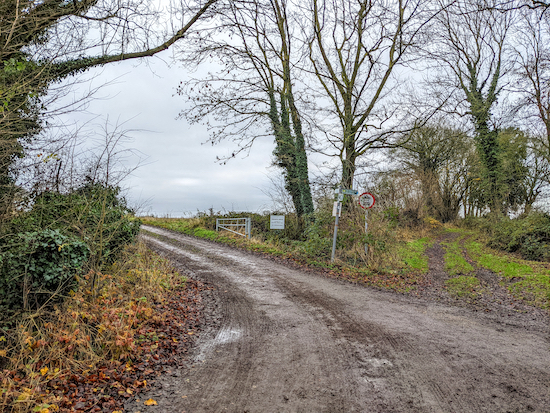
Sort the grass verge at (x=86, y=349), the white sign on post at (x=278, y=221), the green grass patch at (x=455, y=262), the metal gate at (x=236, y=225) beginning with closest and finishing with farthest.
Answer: the grass verge at (x=86, y=349) < the green grass patch at (x=455, y=262) < the white sign on post at (x=278, y=221) < the metal gate at (x=236, y=225)

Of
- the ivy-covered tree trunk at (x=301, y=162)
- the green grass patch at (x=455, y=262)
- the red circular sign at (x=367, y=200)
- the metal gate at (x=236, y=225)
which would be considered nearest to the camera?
the red circular sign at (x=367, y=200)

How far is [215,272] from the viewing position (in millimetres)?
10688

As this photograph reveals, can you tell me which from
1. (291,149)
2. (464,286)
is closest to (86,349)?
(464,286)

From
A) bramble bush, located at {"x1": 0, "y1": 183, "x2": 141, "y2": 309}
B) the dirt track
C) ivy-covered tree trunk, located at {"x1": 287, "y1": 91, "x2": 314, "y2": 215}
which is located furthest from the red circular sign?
bramble bush, located at {"x1": 0, "y1": 183, "x2": 141, "y2": 309}

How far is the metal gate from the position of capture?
18172 mm

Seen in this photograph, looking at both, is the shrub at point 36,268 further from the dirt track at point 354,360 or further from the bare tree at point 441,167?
the bare tree at point 441,167

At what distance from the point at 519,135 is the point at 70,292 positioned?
29.7m

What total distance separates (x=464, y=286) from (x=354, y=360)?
6.89 meters

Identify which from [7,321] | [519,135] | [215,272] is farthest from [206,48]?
[519,135]

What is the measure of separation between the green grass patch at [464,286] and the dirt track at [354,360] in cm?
174

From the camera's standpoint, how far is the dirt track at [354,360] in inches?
146

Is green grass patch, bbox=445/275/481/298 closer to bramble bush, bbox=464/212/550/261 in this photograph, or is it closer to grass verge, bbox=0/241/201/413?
bramble bush, bbox=464/212/550/261

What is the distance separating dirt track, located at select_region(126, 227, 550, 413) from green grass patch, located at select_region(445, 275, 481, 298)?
5.72 ft

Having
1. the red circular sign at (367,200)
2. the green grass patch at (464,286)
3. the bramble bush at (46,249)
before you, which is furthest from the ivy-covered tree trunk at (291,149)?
the bramble bush at (46,249)
